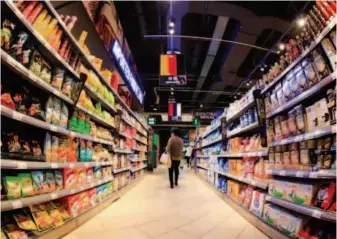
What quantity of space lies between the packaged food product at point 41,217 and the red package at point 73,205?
1.41 ft

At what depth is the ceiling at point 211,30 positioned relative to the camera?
6.52 meters

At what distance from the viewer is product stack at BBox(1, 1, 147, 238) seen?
1.89 meters

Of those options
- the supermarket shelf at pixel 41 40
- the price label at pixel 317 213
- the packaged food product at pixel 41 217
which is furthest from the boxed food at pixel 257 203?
the supermarket shelf at pixel 41 40

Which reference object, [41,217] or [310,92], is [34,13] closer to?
[41,217]

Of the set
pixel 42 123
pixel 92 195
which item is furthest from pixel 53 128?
pixel 92 195

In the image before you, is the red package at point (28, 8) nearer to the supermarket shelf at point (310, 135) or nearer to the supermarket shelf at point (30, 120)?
the supermarket shelf at point (30, 120)

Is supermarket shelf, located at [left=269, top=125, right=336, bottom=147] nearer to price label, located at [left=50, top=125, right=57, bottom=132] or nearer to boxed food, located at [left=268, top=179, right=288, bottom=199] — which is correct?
boxed food, located at [left=268, top=179, right=288, bottom=199]

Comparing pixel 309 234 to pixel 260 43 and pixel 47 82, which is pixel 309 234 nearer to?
pixel 47 82

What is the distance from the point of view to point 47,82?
2385mm

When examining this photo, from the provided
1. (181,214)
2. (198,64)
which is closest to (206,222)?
(181,214)

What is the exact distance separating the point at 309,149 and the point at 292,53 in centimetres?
99

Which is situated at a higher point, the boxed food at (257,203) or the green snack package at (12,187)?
the green snack package at (12,187)

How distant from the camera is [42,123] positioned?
2.20m

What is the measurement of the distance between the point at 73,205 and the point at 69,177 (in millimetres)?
327
